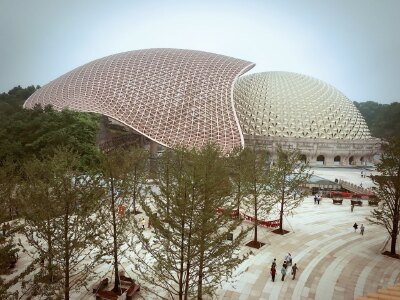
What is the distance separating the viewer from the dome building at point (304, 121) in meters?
71.9

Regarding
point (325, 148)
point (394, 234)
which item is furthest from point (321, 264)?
point (325, 148)

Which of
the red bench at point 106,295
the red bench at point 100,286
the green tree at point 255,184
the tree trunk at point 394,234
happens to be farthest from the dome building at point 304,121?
the red bench at point 106,295

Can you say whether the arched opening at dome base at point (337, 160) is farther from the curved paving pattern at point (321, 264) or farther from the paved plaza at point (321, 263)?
the curved paving pattern at point (321, 264)

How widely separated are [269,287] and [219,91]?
150 ft

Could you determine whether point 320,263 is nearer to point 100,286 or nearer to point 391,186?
point 391,186

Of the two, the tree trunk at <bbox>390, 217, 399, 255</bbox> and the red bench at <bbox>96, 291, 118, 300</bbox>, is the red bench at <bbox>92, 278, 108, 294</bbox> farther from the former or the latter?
the tree trunk at <bbox>390, 217, 399, 255</bbox>

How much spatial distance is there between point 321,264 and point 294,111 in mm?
55207

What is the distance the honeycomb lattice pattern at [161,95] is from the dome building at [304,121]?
10.9 metres

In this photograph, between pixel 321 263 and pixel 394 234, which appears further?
pixel 394 234

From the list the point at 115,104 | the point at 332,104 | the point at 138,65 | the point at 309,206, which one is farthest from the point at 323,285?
the point at 332,104

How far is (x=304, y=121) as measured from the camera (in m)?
73.1

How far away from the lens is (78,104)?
2157 inches

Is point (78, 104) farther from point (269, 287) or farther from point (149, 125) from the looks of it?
point (269, 287)

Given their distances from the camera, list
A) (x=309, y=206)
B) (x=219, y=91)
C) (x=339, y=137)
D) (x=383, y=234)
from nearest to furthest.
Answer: (x=383, y=234) → (x=309, y=206) → (x=219, y=91) → (x=339, y=137)
